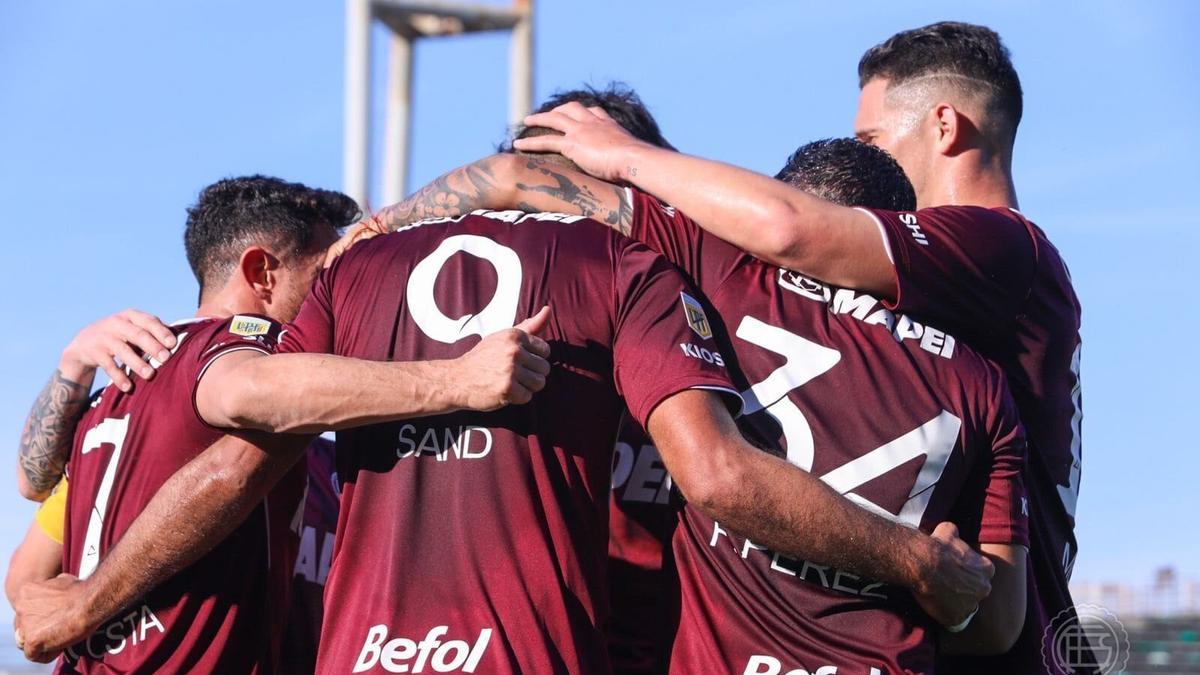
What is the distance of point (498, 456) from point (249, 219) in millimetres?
2369

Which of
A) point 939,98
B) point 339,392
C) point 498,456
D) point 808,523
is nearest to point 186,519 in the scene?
point 339,392

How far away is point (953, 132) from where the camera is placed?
5.27m

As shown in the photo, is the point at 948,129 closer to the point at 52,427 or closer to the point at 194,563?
the point at 194,563

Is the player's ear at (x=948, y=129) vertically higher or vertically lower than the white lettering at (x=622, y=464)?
higher

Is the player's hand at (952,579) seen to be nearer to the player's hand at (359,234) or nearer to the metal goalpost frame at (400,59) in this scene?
the player's hand at (359,234)

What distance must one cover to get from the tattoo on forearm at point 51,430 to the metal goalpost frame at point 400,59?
594 inches

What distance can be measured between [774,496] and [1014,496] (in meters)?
0.88

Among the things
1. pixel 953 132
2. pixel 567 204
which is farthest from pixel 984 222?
pixel 567 204

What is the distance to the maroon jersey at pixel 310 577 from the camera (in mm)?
5320

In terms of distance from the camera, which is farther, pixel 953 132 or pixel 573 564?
pixel 953 132

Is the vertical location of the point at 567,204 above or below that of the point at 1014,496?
above

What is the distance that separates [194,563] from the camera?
15.5 feet

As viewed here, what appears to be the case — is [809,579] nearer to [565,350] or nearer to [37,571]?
[565,350]

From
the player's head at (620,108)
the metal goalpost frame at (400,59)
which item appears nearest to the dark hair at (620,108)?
the player's head at (620,108)
